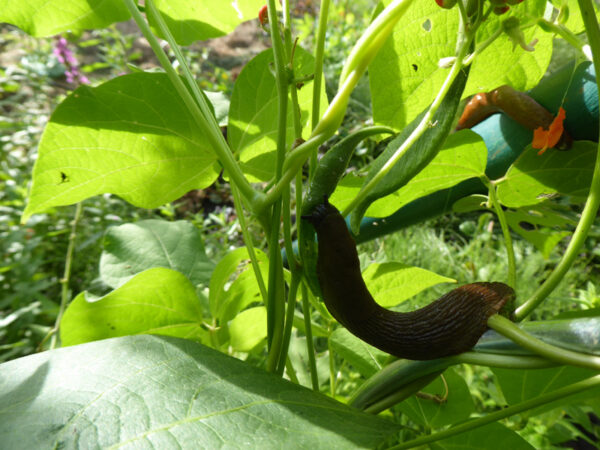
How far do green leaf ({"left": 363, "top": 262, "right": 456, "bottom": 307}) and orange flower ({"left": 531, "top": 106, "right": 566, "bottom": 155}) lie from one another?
214 millimetres

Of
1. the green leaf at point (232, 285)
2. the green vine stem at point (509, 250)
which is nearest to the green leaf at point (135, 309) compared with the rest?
the green leaf at point (232, 285)

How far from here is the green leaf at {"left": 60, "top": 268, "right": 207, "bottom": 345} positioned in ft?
1.92

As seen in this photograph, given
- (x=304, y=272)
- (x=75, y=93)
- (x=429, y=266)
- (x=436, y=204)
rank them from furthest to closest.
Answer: (x=429, y=266) < (x=436, y=204) < (x=75, y=93) < (x=304, y=272)

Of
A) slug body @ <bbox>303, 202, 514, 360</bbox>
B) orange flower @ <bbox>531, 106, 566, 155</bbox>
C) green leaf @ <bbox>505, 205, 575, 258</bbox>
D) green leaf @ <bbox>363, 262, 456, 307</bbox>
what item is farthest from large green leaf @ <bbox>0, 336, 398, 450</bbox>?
green leaf @ <bbox>505, 205, 575, 258</bbox>

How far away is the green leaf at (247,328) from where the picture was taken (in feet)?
2.46

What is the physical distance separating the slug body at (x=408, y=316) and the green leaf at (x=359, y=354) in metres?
0.22

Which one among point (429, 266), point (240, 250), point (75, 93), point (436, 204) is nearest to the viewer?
point (75, 93)

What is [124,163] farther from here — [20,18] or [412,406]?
[412,406]

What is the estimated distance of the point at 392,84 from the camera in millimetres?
546

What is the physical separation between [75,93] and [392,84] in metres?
0.37

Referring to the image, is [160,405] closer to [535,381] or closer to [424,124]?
[424,124]

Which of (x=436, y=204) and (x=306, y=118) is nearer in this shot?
(x=306, y=118)

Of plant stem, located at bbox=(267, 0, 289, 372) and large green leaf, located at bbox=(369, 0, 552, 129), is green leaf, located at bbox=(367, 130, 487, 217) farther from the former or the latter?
plant stem, located at bbox=(267, 0, 289, 372)

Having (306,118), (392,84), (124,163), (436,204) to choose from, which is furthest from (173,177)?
(436,204)
